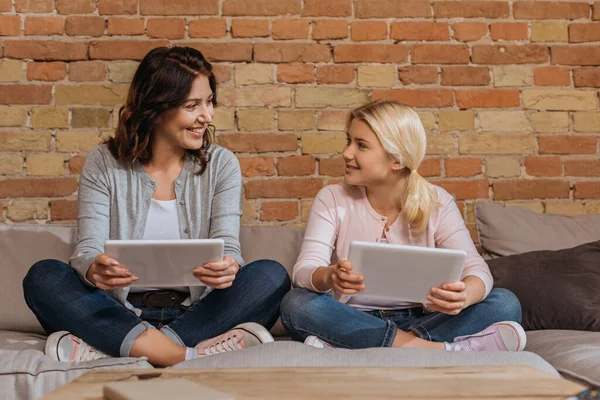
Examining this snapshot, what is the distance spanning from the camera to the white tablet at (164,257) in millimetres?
1747

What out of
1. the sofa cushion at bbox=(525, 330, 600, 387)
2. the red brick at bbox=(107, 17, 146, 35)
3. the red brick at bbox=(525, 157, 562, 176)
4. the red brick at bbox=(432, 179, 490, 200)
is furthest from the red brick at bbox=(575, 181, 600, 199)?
the red brick at bbox=(107, 17, 146, 35)

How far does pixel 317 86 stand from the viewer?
9.11 ft

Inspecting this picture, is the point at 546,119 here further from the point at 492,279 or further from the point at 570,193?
the point at 492,279

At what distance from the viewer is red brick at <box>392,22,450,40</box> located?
9.20 ft

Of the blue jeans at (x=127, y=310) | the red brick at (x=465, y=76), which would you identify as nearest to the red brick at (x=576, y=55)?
the red brick at (x=465, y=76)

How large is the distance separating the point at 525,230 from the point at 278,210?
2.76ft

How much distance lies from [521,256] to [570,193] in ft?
2.20

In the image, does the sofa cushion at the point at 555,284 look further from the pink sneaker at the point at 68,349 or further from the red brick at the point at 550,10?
the pink sneaker at the point at 68,349

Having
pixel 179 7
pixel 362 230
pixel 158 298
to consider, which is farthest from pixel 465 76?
pixel 158 298

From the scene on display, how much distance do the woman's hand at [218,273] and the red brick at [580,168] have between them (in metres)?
1.47

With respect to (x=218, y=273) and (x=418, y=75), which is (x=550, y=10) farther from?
(x=218, y=273)

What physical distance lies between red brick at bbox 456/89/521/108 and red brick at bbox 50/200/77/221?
4.59 ft

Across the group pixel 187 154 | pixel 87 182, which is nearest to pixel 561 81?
pixel 187 154

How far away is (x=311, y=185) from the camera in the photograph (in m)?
2.78
